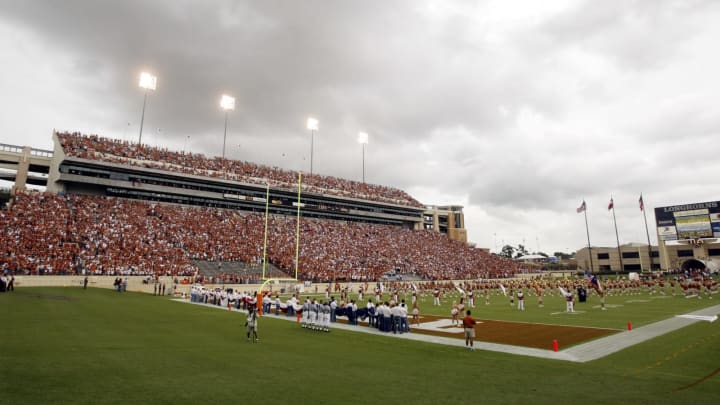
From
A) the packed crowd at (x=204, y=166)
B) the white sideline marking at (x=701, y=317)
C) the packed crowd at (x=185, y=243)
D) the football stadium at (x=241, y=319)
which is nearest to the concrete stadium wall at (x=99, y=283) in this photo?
the football stadium at (x=241, y=319)

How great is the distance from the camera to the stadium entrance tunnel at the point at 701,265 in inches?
2635

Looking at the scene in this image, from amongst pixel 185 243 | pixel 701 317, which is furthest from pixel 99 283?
pixel 701 317

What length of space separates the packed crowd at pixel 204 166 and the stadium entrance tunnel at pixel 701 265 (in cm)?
5253

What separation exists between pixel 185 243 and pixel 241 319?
26.6 metres

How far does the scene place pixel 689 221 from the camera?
6056 centimetres

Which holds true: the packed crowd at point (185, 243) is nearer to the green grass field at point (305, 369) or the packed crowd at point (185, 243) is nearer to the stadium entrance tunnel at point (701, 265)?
the green grass field at point (305, 369)

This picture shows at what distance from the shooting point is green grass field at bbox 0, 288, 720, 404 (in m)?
8.03

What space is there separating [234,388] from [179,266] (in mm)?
35593

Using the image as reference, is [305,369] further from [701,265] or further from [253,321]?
[701,265]

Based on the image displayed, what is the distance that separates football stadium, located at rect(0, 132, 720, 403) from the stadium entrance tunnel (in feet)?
127

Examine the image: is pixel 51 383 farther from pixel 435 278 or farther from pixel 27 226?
pixel 435 278

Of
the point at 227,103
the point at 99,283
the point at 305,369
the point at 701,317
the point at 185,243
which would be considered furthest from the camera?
the point at 227,103

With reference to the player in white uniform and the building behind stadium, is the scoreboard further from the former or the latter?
the player in white uniform

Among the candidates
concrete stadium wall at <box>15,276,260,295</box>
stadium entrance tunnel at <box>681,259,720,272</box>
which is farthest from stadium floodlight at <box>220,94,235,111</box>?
stadium entrance tunnel at <box>681,259,720,272</box>
